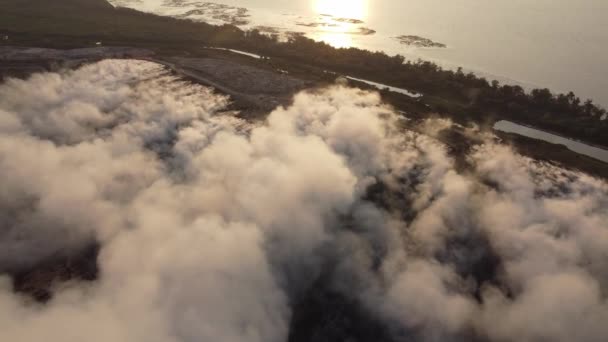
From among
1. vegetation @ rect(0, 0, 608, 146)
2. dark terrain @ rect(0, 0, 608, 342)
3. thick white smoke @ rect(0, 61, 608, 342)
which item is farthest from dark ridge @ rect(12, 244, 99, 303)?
vegetation @ rect(0, 0, 608, 146)

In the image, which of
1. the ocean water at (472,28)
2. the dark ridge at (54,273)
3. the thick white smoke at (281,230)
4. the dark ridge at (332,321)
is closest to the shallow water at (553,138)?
the thick white smoke at (281,230)

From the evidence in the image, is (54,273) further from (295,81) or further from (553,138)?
(553,138)

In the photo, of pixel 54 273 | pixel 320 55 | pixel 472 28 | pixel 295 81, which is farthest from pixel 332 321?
pixel 472 28

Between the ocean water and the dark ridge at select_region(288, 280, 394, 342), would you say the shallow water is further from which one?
the dark ridge at select_region(288, 280, 394, 342)

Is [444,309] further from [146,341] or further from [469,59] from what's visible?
[469,59]

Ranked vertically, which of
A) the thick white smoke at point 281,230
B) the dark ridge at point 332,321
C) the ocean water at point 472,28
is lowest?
the dark ridge at point 332,321

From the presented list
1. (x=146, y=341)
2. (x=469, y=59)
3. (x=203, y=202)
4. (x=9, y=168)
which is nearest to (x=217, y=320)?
(x=146, y=341)

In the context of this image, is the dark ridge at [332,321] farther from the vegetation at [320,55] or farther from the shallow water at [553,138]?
the shallow water at [553,138]
